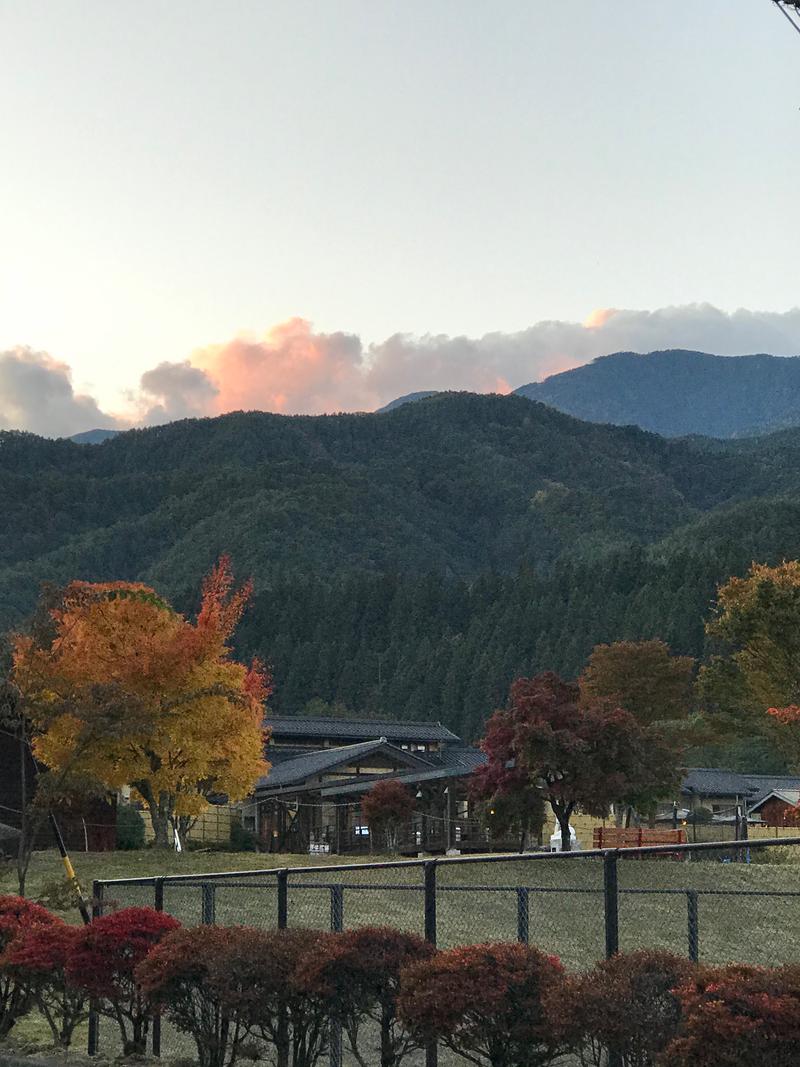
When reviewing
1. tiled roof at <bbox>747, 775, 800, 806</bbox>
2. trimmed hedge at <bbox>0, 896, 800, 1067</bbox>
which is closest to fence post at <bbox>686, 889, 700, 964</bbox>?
trimmed hedge at <bbox>0, 896, 800, 1067</bbox>

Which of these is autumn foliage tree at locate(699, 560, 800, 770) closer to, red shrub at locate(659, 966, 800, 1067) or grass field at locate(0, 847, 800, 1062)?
grass field at locate(0, 847, 800, 1062)

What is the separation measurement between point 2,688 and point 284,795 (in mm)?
30099

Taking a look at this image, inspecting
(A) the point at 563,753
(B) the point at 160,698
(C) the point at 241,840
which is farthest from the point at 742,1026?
(C) the point at 241,840

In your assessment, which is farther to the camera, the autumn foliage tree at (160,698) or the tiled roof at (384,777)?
the tiled roof at (384,777)

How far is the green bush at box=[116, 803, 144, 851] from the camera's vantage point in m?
53.1

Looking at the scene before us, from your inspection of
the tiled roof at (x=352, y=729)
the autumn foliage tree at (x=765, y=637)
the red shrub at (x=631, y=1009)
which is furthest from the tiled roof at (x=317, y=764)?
the red shrub at (x=631, y=1009)

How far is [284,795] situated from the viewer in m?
63.6

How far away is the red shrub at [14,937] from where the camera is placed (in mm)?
16931

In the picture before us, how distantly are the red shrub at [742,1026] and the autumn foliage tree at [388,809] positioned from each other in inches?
1876

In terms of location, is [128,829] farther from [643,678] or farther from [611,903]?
[643,678]

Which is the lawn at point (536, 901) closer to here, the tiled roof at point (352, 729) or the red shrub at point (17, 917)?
the red shrub at point (17, 917)

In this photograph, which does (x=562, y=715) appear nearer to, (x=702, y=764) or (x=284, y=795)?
(x=284, y=795)

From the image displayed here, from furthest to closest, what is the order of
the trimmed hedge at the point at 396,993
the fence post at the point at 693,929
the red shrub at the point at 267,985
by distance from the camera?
the red shrub at the point at 267,985
the fence post at the point at 693,929
the trimmed hedge at the point at 396,993

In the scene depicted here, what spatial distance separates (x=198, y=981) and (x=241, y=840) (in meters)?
47.1
